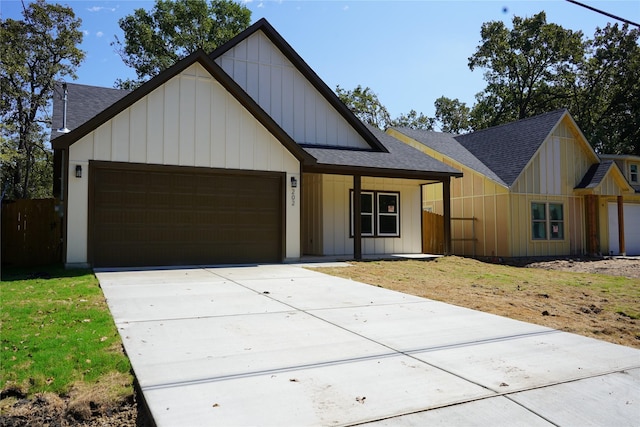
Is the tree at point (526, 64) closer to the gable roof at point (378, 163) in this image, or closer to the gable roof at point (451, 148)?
the gable roof at point (451, 148)

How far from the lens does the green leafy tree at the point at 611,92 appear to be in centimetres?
3472

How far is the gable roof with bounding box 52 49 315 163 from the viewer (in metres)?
11.2

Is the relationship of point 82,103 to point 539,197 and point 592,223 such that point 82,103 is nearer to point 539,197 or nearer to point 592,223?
point 539,197

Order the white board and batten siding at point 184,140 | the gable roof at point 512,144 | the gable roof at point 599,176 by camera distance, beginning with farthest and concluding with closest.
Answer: the gable roof at point 599,176 < the gable roof at point 512,144 < the white board and batten siding at point 184,140

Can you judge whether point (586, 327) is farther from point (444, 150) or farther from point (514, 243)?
point (444, 150)

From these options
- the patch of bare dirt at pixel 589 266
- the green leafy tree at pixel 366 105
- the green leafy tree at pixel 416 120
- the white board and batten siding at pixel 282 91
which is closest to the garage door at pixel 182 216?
the white board and batten siding at pixel 282 91

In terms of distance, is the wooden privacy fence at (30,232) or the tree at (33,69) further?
the tree at (33,69)

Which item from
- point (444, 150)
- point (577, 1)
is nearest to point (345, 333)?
Result: point (577, 1)

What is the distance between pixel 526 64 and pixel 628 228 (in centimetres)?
1787

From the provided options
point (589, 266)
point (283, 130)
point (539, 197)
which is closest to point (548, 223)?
point (539, 197)

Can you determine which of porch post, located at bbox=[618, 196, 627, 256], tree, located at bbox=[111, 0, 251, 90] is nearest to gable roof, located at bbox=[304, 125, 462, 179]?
porch post, located at bbox=[618, 196, 627, 256]

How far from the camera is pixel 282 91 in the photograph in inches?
656

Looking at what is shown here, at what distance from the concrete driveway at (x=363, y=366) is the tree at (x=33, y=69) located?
91.6ft

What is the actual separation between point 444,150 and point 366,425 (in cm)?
2056
